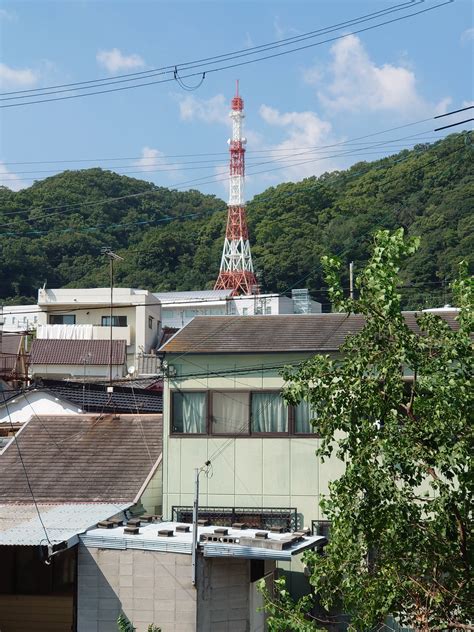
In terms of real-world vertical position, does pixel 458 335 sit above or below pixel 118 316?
below

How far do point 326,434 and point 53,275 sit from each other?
69.7 metres

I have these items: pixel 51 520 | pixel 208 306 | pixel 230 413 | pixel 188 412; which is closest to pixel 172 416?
pixel 188 412

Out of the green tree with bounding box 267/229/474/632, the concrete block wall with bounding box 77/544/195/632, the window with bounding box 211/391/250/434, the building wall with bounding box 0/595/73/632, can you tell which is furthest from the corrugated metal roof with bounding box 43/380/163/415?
the green tree with bounding box 267/229/474/632

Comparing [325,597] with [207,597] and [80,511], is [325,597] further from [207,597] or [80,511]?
[80,511]

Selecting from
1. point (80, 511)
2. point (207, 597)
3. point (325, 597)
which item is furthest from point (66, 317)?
point (325, 597)

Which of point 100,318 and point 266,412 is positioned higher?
point 100,318

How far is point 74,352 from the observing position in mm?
47938

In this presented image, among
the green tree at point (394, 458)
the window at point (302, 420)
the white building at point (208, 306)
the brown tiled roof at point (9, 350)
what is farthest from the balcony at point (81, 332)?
the green tree at point (394, 458)

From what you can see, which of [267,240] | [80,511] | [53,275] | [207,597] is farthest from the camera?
[53,275]

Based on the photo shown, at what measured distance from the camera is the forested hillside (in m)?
51.6

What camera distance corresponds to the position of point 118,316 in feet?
172

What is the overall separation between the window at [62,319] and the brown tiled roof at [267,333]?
35080mm

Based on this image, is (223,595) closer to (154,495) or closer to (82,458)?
(154,495)

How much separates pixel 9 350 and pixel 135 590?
36525mm
